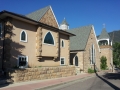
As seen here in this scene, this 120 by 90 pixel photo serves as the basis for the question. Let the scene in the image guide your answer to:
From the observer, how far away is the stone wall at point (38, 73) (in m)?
13.3

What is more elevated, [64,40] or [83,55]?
[64,40]

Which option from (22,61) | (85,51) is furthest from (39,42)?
(85,51)

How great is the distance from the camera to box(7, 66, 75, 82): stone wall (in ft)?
43.8

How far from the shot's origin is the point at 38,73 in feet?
51.2

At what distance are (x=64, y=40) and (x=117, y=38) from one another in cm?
5744

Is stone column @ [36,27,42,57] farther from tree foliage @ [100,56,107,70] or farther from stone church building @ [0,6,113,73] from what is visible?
tree foliage @ [100,56,107,70]

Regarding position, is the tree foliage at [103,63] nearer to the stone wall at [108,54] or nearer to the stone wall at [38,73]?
the stone wall at [108,54]

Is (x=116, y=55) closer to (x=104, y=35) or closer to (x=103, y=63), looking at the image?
(x=104, y=35)

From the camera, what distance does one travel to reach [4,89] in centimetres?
1032

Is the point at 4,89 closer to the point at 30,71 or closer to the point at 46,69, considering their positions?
the point at 30,71

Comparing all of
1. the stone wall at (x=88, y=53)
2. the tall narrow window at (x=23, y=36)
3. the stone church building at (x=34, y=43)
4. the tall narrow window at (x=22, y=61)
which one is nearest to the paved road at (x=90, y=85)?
the tall narrow window at (x=22, y=61)

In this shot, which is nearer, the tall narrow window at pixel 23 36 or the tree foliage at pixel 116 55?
the tall narrow window at pixel 23 36

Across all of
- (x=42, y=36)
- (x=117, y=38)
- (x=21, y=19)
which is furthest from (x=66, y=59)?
(x=117, y=38)

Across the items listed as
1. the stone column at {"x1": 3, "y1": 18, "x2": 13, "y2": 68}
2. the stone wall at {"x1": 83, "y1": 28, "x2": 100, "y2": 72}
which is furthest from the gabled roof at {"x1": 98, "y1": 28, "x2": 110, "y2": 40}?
the stone column at {"x1": 3, "y1": 18, "x2": 13, "y2": 68}
